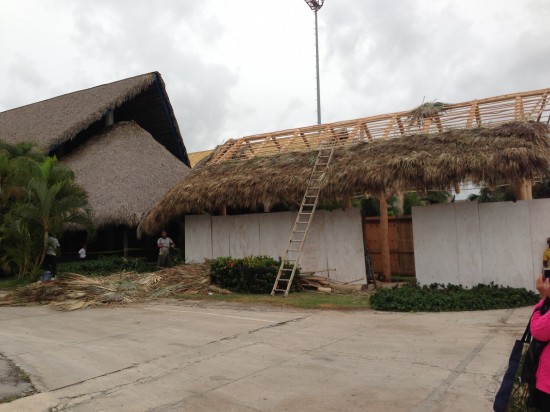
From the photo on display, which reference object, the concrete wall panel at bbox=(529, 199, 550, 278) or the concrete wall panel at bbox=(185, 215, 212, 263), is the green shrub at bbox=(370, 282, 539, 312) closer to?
the concrete wall panel at bbox=(529, 199, 550, 278)

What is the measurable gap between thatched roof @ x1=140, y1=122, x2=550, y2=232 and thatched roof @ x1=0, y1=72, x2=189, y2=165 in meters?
7.89

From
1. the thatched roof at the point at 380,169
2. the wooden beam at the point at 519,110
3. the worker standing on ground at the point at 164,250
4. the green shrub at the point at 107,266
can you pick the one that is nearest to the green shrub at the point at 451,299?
the thatched roof at the point at 380,169

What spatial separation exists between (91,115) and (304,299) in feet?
Answer: 47.6

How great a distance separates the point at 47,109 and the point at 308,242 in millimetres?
16950

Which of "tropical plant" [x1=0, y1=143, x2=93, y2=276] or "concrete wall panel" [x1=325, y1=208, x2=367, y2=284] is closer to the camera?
"concrete wall panel" [x1=325, y1=208, x2=367, y2=284]

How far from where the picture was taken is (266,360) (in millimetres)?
5406

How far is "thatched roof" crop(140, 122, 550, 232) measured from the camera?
958 centimetres

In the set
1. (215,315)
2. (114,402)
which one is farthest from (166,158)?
(114,402)

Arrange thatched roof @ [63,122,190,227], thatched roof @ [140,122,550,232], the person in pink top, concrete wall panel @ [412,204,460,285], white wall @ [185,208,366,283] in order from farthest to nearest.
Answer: thatched roof @ [63,122,190,227], white wall @ [185,208,366,283], concrete wall panel @ [412,204,460,285], thatched roof @ [140,122,550,232], the person in pink top

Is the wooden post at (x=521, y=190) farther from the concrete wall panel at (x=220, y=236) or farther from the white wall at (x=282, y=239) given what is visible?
the concrete wall panel at (x=220, y=236)

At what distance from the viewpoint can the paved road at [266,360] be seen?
4137 mm

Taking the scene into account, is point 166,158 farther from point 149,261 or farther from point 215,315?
point 215,315

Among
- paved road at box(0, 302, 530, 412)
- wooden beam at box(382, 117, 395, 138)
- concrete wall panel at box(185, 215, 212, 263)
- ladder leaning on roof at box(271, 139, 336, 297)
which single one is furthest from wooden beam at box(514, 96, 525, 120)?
concrete wall panel at box(185, 215, 212, 263)

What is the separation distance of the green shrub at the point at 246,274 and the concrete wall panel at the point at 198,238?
266cm
